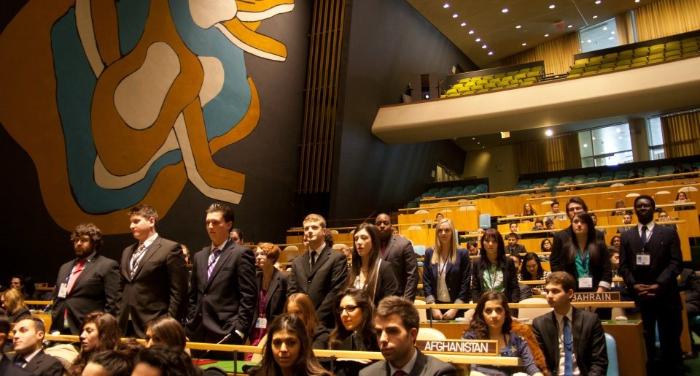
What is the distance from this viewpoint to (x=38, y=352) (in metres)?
3.03

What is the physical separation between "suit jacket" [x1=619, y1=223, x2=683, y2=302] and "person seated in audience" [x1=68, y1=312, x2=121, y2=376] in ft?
11.4

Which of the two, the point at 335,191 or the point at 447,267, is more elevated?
the point at 335,191

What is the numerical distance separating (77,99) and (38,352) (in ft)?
17.6

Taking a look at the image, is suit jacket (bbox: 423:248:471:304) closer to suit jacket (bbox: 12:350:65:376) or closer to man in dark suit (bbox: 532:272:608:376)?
man in dark suit (bbox: 532:272:608:376)

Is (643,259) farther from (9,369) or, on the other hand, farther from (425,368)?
(9,369)

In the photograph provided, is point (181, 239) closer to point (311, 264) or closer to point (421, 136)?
point (311, 264)

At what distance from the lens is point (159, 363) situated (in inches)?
70.9

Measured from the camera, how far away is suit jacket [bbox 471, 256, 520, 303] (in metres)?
4.17

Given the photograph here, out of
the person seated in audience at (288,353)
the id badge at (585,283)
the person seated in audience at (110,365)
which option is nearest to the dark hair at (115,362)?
the person seated in audience at (110,365)

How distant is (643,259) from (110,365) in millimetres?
3550

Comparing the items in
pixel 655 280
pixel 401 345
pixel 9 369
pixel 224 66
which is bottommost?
pixel 9 369

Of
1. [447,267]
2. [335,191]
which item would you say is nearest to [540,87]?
[335,191]

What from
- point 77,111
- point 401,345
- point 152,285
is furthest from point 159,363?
point 77,111

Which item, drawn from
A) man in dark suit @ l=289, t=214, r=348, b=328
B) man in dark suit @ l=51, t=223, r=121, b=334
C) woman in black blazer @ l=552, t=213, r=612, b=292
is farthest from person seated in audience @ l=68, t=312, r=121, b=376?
woman in black blazer @ l=552, t=213, r=612, b=292
